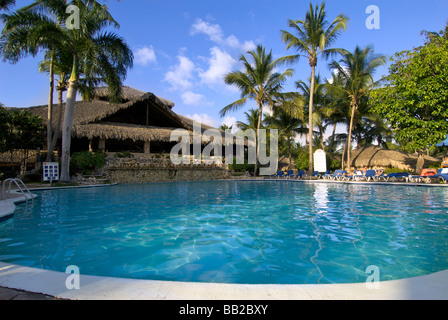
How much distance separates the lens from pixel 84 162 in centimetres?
1384

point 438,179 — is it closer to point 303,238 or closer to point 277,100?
point 277,100

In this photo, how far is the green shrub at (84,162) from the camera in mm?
13844

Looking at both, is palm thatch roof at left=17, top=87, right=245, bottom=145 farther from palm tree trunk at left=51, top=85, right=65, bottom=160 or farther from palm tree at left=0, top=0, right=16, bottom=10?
palm tree at left=0, top=0, right=16, bottom=10

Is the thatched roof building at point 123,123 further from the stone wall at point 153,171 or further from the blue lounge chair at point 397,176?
the blue lounge chair at point 397,176

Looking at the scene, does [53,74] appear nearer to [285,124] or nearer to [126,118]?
[126,118]

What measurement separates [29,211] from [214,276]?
559 centimetres

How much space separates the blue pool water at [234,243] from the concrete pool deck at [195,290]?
2.18ft

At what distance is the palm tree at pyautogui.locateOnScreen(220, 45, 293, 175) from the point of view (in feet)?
66.9

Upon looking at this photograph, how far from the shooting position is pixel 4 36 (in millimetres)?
11922

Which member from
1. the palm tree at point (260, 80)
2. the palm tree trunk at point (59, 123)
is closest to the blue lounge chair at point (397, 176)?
the palm tree at point (260, 80)

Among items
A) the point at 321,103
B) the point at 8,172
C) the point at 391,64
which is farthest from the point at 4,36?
the point at 321,103

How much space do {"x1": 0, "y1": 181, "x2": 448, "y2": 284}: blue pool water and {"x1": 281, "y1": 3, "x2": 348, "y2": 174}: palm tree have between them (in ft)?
45.9
